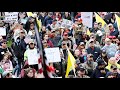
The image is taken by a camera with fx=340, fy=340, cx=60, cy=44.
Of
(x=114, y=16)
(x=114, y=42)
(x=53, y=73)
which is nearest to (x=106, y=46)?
(x=114, y=42)

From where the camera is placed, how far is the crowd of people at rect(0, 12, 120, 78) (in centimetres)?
766

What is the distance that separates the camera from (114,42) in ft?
25.4

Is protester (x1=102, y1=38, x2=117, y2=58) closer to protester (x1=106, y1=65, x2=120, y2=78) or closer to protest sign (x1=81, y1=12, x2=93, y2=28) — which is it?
protester (x1=106, y1=65, x2=120, y2=78)

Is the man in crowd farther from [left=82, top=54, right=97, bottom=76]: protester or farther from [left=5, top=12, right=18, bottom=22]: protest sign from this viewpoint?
[left=5, top=12, right=18, bottom=22]: protest sign

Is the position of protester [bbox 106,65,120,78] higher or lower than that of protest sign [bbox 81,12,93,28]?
lower

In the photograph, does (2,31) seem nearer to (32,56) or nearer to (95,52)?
(32,56)

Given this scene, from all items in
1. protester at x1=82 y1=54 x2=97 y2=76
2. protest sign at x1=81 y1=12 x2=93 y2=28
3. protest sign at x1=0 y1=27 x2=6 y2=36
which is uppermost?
protest sign at x1=81 y1=12 x2=93 y2=28

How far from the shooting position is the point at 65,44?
7.76 m

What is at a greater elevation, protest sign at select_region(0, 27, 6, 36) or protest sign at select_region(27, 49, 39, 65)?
protest sign at select_region(0, 27, 6, 36)

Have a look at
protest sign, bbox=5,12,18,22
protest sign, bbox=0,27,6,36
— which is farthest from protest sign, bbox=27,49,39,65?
protest sign, bbox=5,12,18,22

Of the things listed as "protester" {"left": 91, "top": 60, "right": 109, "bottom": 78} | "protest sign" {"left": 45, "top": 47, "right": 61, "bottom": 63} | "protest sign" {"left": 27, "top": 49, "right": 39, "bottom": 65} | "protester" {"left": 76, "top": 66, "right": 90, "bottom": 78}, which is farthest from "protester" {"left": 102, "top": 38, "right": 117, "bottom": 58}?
"protest sign" {"left": 27, "top": 49, "right": 39, "bottom": 65}
